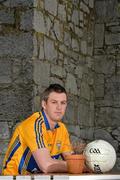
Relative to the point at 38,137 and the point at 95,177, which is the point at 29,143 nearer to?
the point at 38,137

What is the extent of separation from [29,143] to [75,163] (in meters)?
0.37

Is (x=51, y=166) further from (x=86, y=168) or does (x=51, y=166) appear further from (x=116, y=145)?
(x=116, y=145)

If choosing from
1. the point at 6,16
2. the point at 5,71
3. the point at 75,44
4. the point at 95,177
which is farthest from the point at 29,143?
the point at 75,44

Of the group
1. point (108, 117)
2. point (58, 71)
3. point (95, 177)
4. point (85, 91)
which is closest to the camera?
point (95, 177)

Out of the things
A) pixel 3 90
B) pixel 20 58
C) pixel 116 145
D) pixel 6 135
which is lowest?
pixel 116 145

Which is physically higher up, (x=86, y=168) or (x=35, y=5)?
(x=35, y=5)

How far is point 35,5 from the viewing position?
4930 millimetres

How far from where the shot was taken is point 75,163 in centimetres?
271

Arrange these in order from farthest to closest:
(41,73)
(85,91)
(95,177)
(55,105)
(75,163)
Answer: (85,91)
(41,73)
(55,105)
(75,163)
(95,177)

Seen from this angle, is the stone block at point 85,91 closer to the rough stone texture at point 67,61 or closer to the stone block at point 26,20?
the rough stone texture at point 67,61

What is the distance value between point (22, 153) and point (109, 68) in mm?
3668

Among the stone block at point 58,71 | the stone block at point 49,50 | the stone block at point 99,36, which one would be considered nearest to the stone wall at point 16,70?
the stone block at point 49,50

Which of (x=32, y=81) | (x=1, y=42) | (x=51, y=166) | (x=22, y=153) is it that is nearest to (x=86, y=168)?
(x=51, y=166)

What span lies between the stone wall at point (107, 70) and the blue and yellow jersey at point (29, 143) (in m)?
3.34
